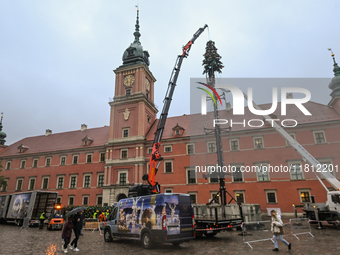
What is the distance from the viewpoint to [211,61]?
19.7 meters

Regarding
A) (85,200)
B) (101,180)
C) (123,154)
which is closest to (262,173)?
(123,154)

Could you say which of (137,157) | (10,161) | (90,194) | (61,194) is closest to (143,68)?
(137,157)

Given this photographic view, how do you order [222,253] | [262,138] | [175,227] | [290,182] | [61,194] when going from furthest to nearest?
[61,194], [262,138], [290,182], [175,227], [222,253]

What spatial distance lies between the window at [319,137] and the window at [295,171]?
375 centimetres

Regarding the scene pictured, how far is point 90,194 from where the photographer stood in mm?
36250

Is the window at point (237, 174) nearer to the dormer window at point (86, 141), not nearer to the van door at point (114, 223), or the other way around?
the van door at point (114, 223)

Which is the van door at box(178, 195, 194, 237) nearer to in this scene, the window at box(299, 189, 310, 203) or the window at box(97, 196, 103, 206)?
the window at box(299, 189, 310, 203)

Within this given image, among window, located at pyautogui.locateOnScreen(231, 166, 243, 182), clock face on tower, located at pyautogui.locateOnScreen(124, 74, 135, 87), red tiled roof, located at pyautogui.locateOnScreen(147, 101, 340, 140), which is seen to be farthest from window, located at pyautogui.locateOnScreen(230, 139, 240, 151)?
clock face on tower, located at pyautogui.locateOnScreen(124, 74, 135, 87)

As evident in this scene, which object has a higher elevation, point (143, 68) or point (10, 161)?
point (143, 68)

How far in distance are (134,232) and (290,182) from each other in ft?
74.3

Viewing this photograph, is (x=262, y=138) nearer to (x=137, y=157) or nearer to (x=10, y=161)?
(x=137, y=157)

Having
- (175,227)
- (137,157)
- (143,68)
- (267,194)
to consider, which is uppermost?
(143,68)

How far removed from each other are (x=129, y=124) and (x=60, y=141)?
16887 millimetres

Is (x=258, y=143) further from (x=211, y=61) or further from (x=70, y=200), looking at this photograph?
(x=70, y=200)
